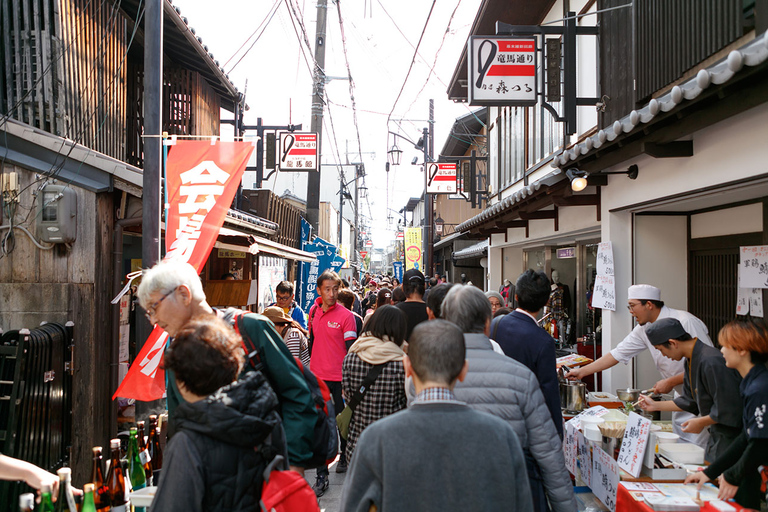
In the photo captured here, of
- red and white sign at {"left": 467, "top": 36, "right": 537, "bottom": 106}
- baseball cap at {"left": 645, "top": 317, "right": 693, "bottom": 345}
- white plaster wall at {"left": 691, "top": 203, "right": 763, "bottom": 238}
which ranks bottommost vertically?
baseball cap at {"left": 645, "top": 317, "right": 693, "bottom": 345}

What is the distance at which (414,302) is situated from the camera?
6.79m

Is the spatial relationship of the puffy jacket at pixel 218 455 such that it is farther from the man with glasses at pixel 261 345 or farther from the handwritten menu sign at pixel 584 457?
the handwritten menu sign at pixel 584 457

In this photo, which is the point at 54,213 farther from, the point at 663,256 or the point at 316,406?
the point at 663,256

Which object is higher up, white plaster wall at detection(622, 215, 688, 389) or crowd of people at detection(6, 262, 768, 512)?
white plaster wall at detection(622, 215, 688, 389)

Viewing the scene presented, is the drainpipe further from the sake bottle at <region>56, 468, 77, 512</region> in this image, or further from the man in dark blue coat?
the man in dark blue coat

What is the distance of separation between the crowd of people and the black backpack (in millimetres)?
11

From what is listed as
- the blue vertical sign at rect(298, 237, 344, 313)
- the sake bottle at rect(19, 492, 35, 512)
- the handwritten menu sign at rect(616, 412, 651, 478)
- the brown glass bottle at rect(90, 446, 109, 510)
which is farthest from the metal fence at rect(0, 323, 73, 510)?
the blue vertical sign at rect(298, 237, 344, 313)

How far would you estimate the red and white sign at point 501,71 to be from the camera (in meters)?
7.38

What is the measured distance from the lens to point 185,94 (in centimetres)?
1075

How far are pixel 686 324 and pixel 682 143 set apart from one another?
5.74 feet

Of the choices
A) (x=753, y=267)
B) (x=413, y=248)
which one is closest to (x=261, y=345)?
(x=753, y=267)

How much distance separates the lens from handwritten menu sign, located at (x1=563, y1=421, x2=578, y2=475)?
4.88 metres

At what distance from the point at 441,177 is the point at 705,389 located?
14846 millimetres

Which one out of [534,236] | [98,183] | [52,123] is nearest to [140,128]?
[52,123]
